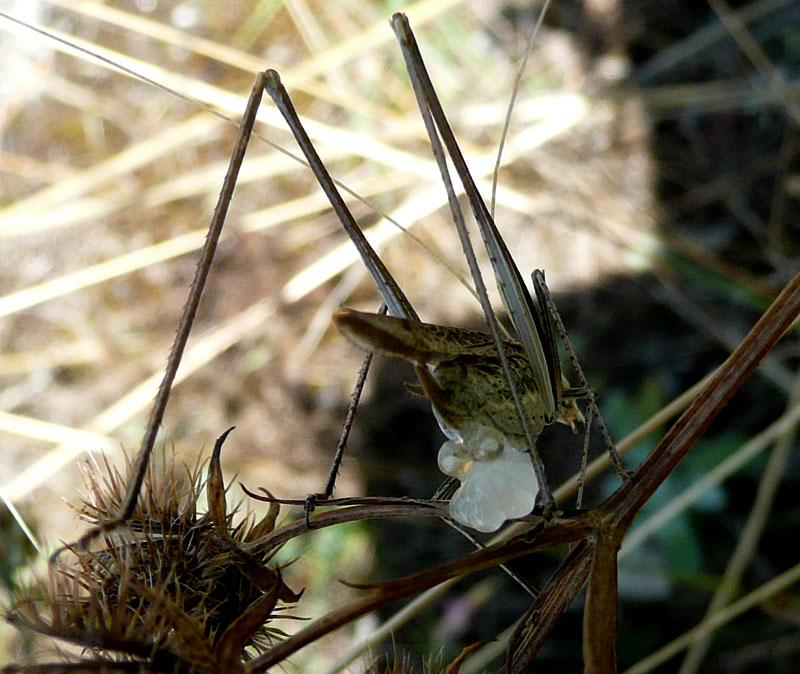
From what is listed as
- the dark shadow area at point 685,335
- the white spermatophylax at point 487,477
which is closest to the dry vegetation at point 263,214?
the dark shadow area at point 685,335

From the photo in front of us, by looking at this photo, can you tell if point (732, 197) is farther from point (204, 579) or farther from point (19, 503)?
point (19, 503)

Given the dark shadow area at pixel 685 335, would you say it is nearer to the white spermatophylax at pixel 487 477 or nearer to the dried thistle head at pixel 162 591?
the white spermatophylax at pixel 487 477

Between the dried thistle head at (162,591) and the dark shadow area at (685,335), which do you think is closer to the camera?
the dried thistle head at (162,591)

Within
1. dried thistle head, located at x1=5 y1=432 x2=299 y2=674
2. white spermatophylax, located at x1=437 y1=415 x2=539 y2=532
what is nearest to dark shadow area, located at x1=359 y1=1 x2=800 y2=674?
white spermatophylax, located at x1=437 y1=415 x2=539 y2=532

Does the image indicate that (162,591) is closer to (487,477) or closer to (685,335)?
(487,477)

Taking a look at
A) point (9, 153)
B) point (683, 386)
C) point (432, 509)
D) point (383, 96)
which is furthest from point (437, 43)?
point (432, 509)

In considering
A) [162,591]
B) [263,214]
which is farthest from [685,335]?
[162,591]

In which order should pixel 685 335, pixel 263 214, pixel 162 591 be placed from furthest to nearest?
pixel 263 214 < pixel 685 335 < pixel 162 591

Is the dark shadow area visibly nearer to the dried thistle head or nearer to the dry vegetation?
the dry vegetation
